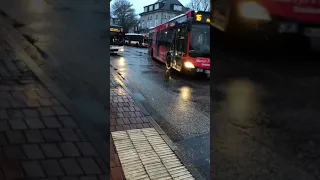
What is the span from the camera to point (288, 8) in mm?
2488

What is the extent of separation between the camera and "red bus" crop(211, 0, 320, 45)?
7.30ft

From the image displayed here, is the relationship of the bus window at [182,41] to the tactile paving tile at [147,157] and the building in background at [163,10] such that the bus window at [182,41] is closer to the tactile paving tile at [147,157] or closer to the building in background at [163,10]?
the tactile paving tile at [147,157]

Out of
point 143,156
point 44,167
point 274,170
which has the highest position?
point 44,167

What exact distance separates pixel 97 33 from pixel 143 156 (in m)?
2.50

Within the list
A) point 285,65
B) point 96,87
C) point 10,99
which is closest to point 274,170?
point 285,65

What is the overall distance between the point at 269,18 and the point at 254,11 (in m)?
0.13

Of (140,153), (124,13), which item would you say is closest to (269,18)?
(140,153)

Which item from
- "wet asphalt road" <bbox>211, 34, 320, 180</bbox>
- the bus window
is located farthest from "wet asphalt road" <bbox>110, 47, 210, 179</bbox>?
the bus window

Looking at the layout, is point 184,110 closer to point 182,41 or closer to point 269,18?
point 269,18

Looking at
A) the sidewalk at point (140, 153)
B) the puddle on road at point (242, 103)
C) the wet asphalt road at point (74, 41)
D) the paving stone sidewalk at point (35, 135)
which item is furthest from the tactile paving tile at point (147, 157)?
the wet asphalt road at point (74, 41)

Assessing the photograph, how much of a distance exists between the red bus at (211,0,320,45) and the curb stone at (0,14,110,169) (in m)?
1.41

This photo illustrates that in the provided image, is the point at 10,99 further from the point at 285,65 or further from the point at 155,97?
the point at 155,97

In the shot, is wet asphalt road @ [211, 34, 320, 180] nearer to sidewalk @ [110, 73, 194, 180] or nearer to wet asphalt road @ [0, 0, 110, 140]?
sidewalk @ [110, 73, 194, 180]

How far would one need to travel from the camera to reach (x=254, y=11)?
227cm
